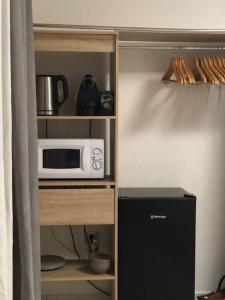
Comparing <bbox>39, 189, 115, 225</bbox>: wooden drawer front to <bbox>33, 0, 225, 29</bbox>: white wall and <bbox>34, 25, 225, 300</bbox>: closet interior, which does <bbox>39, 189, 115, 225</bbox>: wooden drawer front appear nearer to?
<bbox>34, 25, 225, 300</bbox>: closet interior

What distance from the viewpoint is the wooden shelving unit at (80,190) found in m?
2.12

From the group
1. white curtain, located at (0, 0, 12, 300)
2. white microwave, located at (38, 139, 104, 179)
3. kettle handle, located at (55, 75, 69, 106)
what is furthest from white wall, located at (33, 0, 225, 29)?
white curtain, located at (0, 0, 12, 300)

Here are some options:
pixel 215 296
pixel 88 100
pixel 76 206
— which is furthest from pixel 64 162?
pixel 215 296

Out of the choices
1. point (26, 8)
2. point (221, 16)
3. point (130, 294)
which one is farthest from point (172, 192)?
point (26, 8)

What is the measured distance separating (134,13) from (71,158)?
3.02ft

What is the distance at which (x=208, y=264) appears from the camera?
2701 mm

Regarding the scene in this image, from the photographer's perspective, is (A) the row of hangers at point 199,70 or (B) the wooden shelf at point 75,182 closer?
(B) the wooden shelf at point 75,182

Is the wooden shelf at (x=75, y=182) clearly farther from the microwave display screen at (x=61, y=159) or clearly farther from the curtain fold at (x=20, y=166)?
the curtain fold at (x=20, y=166)

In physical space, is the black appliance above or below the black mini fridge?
above

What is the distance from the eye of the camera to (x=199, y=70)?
2.37m

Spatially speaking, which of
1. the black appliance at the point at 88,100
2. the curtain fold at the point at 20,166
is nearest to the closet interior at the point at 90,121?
the black appliance at the point at 88,100

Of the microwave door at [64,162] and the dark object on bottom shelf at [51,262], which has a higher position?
the microwave door at [64,162]

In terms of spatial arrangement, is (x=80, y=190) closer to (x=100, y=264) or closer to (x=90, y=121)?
(x=100, y=264)

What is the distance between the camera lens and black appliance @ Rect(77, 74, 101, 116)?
224cm
